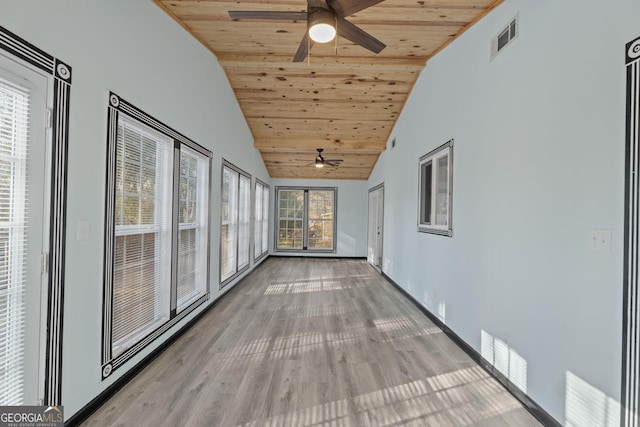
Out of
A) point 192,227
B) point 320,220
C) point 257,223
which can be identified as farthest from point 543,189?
point 320,220

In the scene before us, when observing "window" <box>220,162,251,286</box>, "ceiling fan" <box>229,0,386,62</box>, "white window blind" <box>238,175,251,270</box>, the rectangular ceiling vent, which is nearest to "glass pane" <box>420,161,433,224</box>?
the rectangular ceiling vent

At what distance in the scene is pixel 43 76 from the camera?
61.1 inches

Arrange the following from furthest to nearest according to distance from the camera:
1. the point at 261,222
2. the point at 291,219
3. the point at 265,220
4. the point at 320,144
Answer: the point at 291,219, the point at 265,220, the point at 261,222, the point at 320,144

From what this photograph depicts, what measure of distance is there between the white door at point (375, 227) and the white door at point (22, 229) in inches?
230

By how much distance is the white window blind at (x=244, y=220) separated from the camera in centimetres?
539

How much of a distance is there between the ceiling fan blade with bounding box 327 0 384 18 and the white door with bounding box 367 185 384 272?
15.9ft

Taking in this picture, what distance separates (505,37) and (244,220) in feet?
15.5

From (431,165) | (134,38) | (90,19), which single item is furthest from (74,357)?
(431,165)

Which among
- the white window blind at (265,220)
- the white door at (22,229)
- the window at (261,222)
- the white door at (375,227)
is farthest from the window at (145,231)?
the white door at (375,227)

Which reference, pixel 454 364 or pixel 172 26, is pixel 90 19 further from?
pixel 454 364

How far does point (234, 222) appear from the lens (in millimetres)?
5016

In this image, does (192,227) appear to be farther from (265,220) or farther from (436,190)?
(265,220)

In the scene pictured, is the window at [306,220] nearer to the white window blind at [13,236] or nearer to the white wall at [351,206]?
the white wall at [351,206]

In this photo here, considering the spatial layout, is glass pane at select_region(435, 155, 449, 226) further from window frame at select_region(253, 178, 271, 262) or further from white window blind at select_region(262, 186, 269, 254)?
white window blind at select_region(262, 186, 269, 254)
